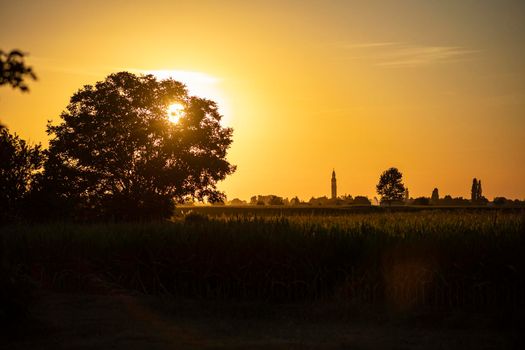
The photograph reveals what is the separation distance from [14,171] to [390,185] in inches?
2834

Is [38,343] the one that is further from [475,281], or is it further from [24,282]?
[475,281]

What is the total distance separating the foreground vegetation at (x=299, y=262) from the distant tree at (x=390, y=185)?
81953 mm

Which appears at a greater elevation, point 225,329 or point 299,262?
point 299,262

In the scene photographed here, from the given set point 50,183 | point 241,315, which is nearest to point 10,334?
point 241,315

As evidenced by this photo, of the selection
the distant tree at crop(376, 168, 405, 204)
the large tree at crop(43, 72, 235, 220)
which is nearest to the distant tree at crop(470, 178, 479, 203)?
the distant tree at crop(376, 168, 405, 204)

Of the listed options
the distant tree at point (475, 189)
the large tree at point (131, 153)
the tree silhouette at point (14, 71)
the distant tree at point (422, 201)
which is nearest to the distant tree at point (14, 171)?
the large tree at point (131, 153)

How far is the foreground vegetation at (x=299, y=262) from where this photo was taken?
1611cm

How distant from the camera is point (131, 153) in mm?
45156

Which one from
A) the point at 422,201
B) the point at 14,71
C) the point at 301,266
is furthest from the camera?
the point at 422,201

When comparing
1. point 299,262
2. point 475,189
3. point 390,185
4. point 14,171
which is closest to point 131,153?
point 14,171

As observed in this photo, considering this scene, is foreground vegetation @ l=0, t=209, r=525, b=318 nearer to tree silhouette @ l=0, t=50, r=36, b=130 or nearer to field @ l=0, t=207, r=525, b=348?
field @ l=0, t=207, r=525, b=348

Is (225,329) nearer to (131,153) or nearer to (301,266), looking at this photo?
(301,266)

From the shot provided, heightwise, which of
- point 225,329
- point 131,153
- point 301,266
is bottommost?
point 225,329

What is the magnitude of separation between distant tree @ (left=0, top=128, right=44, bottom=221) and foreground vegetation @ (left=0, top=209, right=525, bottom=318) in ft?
60.1
